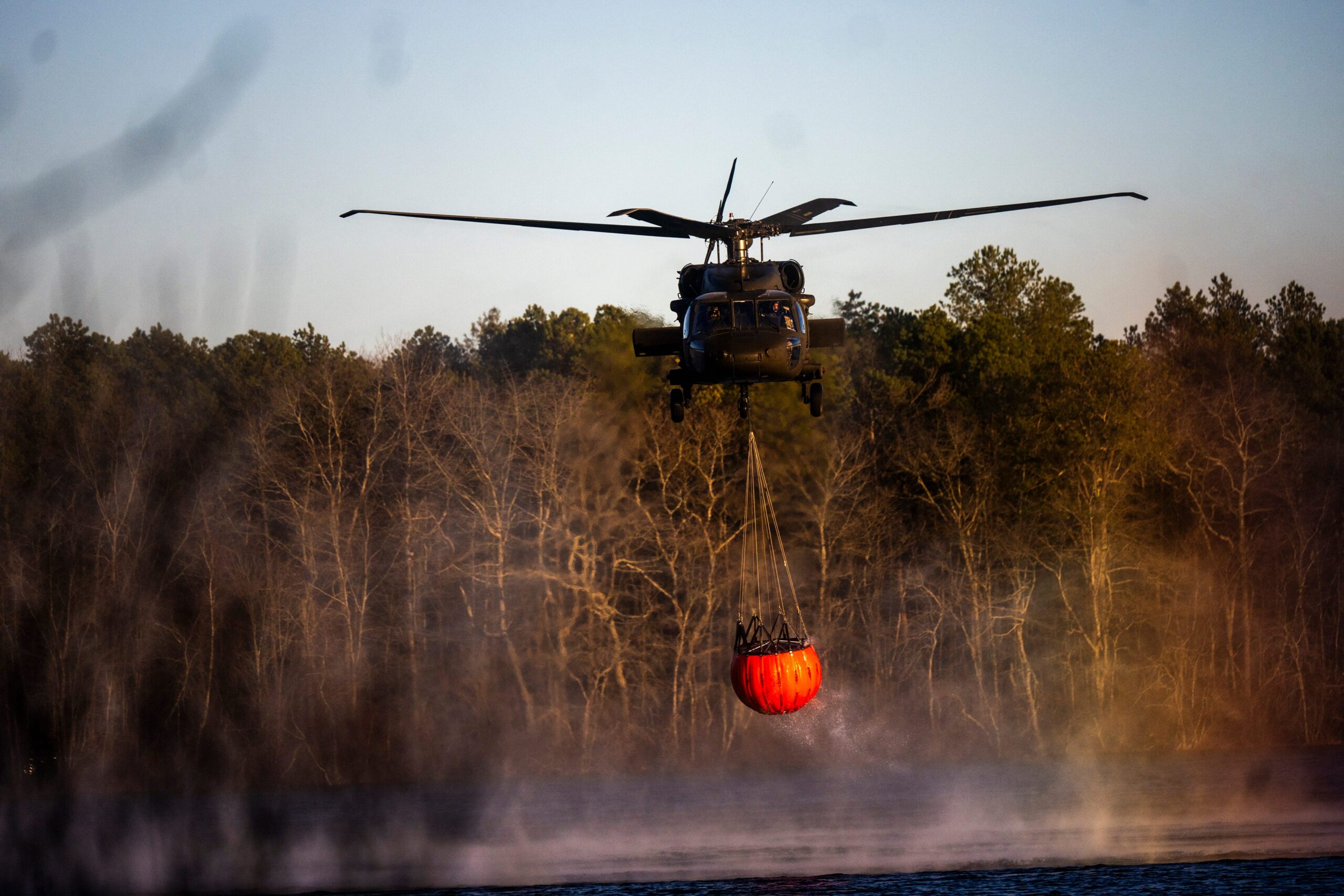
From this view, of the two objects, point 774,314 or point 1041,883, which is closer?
point 774,314

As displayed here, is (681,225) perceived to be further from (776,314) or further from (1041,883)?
(1041,883)

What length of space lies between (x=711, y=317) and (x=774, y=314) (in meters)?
1.05

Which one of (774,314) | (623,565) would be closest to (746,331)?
(774,314)

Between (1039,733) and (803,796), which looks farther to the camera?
(1039,733)

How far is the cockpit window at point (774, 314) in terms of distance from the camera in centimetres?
2442

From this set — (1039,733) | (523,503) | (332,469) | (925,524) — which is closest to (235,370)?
(332,469)

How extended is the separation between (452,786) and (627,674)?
7566mm

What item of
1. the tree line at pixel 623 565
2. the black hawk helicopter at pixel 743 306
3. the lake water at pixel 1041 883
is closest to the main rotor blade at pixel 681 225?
the black hawk helicopter at pixel 743 306

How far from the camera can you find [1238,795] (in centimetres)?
4706

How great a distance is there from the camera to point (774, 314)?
24.5 m

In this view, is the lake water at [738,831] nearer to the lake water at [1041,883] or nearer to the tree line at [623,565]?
the lake water at [1041,883]

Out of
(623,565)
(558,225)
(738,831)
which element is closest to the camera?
(558,225)

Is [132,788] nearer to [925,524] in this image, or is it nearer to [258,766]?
[258,766]

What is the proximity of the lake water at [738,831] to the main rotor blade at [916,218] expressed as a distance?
60.7 feet
